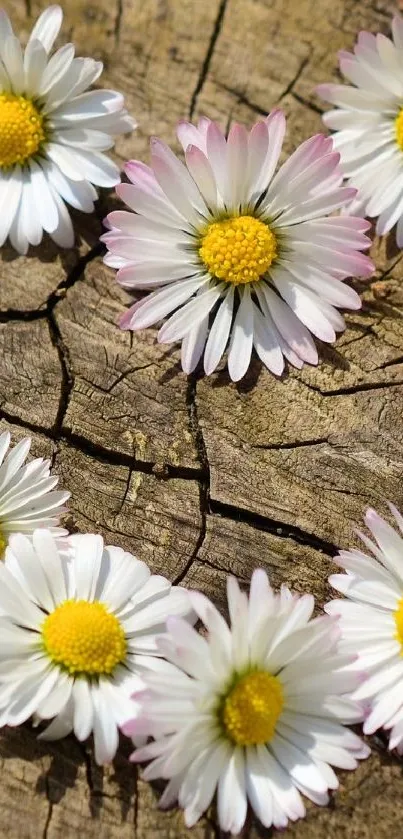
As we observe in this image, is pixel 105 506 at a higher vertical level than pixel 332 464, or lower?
lower

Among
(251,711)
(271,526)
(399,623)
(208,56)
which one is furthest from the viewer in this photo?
(208,56)

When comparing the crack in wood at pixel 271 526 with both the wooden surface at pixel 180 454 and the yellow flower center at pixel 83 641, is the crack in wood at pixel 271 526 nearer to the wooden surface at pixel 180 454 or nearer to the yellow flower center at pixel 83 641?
the wooden surface at pixel 180 454

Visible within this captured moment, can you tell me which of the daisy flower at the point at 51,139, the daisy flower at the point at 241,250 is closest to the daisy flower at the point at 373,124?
the daisy flower at the point at 241,250

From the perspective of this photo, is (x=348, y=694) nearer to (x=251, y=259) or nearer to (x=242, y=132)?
(x=251, y=259)

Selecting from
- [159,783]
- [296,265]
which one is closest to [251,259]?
[296,265]

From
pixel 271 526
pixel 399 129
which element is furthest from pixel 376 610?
pixel 399 129

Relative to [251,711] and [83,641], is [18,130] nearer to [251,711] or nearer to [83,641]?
[83,641]
